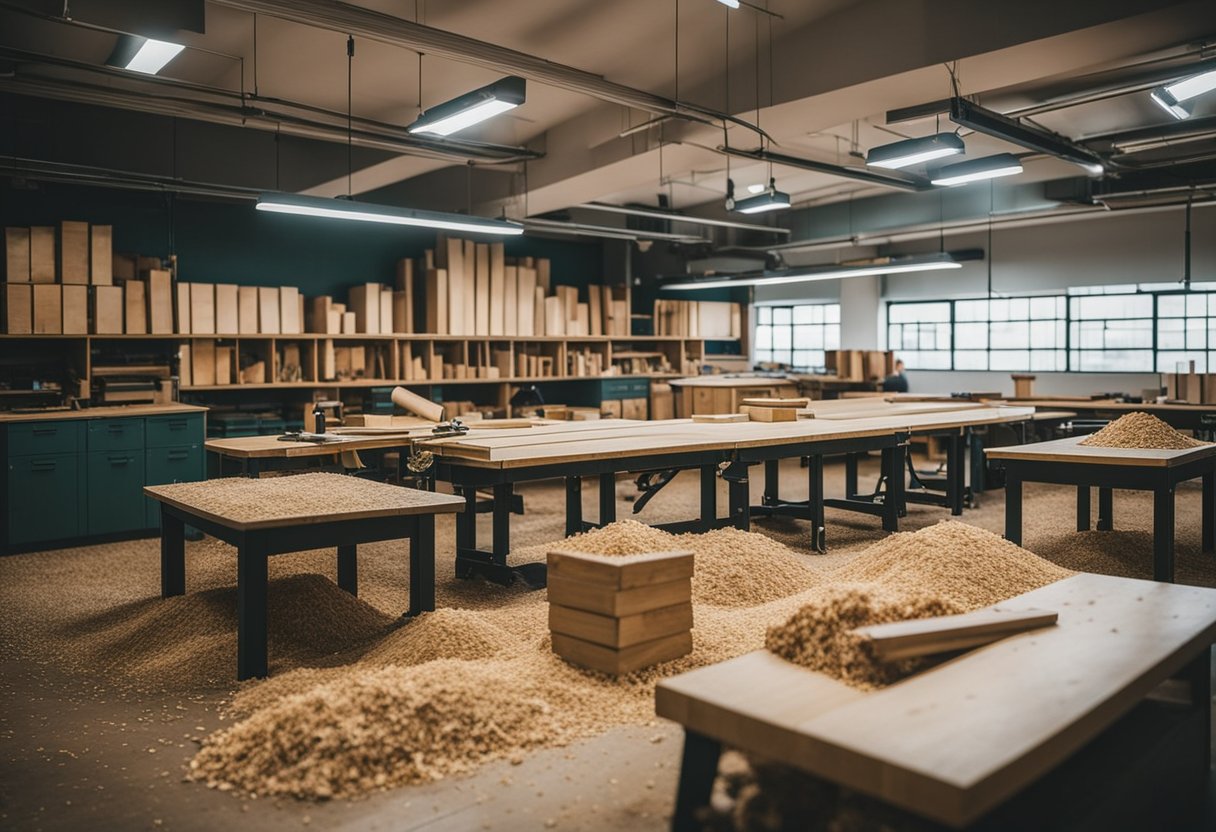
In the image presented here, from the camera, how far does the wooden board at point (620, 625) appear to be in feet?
11.3

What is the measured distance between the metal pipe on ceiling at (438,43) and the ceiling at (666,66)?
56 mm

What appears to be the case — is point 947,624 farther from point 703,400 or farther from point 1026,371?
point 1026,371

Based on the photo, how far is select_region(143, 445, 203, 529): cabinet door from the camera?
24.1 feet

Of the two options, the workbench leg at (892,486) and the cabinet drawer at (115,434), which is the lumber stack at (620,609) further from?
the cabinet drawer at (115,434)

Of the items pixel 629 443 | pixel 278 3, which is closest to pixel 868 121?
pixel 629 443

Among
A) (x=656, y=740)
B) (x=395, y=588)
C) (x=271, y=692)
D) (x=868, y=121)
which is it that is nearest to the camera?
(x=656, y=740)

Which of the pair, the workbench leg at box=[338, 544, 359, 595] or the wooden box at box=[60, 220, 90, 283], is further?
the wooden box at box=[60, 220, 90, 283]

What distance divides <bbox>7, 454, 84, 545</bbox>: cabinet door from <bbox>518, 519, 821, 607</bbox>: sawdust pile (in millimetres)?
4514

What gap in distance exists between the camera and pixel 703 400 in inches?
483

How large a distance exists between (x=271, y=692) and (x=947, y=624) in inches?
99.2

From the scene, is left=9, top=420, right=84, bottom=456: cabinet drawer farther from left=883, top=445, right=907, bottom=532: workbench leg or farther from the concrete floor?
left=883, top=445, right=907, bottom=532: workbench leg

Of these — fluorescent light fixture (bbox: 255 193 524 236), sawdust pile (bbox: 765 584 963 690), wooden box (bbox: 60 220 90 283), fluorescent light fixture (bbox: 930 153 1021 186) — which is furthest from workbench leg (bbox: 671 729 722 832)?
wooden box (bbox: 60 220 90 283)

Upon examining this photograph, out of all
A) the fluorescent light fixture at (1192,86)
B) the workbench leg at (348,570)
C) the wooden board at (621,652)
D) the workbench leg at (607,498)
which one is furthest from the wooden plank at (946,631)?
the fluorescent light fixture at (1192,86)

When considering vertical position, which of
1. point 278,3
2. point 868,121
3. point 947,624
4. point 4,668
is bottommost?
point 4,668
